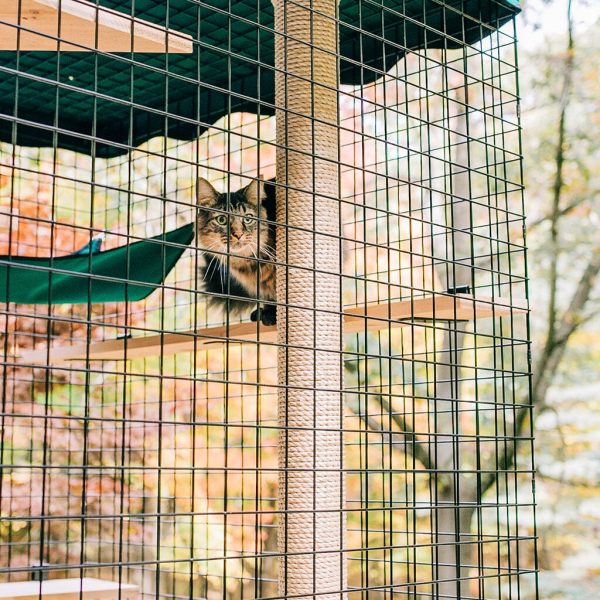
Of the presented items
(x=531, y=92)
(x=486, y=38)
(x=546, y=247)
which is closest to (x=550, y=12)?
(x=531, y=92)

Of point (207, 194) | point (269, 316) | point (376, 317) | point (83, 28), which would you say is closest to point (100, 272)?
point (207, 194)

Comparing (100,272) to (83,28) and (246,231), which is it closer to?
(246,231)

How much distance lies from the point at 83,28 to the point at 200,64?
96 centimetres

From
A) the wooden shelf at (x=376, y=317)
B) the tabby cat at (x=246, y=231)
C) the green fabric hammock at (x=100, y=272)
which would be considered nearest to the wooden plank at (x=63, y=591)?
the wooden shelf at (x=376, y=317)

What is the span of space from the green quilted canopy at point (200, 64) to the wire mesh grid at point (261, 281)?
0.01 metres

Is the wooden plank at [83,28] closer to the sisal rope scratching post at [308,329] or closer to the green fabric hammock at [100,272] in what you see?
the sisal rope scratching post at [308,329]

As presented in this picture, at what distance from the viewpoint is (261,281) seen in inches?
102

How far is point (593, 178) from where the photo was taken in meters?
4.89

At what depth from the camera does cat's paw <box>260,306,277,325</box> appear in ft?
7.87

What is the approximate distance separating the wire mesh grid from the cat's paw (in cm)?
6

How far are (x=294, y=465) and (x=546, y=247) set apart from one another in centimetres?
332

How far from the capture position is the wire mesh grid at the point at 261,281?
58.4 inches

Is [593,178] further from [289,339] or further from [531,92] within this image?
[289,339]

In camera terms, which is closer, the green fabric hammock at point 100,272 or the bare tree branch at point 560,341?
the green fabric hammock at point 100,272
